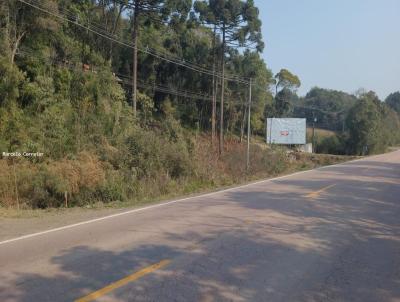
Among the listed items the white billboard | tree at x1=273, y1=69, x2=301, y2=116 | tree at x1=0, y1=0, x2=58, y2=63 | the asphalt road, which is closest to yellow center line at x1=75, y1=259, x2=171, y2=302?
the asphalt road

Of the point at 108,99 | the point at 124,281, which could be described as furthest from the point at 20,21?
the point at 124,281

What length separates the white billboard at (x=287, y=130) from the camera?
248ft

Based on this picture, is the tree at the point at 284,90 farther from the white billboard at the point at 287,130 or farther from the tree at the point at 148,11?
the tree at the point at 148,11

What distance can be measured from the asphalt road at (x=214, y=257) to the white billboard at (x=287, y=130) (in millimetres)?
62037

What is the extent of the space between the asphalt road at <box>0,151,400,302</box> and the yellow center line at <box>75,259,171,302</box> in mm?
13

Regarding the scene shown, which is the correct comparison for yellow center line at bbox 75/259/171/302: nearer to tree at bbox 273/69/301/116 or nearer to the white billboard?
the white billboard

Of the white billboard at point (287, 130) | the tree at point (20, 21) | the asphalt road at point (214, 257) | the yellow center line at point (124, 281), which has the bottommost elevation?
the asphalt road at point (214, 257)

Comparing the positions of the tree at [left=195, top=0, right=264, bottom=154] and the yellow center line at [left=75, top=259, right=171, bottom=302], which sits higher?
the tree at [left=195, top=0, right=264, bottom=154]

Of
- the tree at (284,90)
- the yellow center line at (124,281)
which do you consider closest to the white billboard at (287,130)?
the tree at (284,90)

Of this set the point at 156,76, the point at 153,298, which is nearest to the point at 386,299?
the point at 153,298

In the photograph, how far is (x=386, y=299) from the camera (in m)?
6.47

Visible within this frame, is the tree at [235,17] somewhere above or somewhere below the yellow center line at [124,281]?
above

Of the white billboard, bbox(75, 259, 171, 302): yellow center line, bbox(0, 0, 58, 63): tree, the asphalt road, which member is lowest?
the asphalt road

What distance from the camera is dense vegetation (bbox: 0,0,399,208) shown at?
67.3ft
